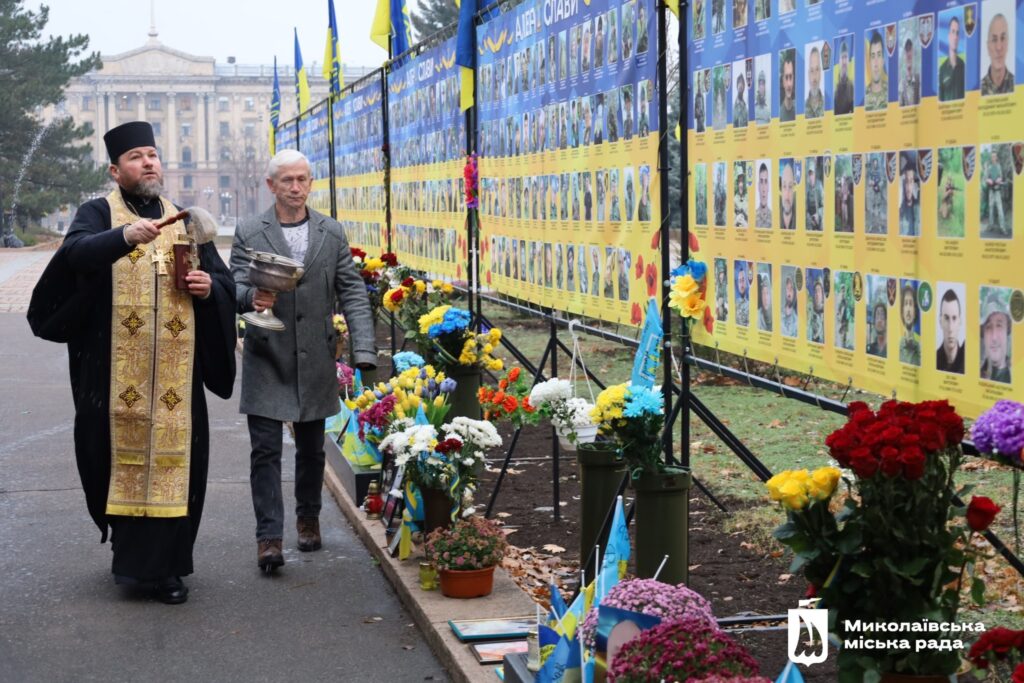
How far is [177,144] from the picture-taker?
154m

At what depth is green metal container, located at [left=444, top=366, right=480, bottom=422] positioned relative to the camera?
8945 mm

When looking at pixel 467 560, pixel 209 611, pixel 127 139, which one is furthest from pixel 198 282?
pixel 467 560

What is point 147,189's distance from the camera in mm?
6805

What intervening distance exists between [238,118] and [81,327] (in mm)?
151146

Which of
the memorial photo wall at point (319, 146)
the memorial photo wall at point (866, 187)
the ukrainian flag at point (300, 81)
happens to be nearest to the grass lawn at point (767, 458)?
the memorial photo wall at point (866, 187)

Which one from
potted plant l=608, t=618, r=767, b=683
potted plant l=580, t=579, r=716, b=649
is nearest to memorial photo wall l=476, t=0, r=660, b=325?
potted plant l=580, t=579, r=716, b=649

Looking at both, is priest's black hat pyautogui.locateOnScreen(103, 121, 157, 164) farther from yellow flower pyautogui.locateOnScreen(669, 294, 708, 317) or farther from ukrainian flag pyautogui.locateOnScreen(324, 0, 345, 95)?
ukrainian flag pyautogui.locateOnScreen(324, 0, 345, 95)

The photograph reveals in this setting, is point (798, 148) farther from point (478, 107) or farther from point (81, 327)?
point (478, 107)

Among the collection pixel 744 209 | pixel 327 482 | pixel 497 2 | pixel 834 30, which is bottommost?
pixel 327 482

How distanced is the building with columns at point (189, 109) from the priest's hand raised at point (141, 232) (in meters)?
145

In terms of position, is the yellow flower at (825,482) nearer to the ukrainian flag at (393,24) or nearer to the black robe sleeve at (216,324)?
the black robe sleeve at (216,324)

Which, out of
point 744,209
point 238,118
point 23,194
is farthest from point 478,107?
point 238,118

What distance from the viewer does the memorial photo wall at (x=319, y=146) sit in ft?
66.1

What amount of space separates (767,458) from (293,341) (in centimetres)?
396
